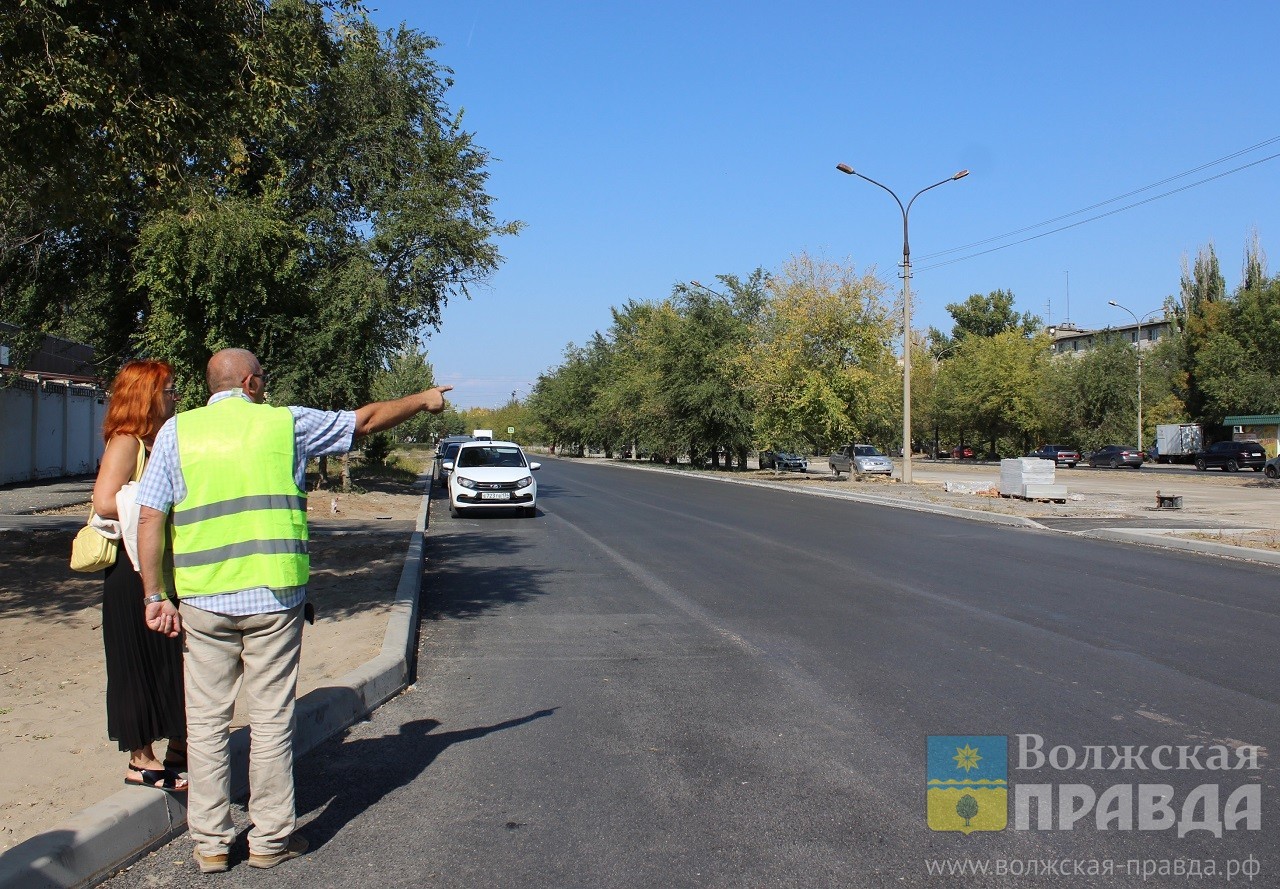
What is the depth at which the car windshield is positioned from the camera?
72.3 feet

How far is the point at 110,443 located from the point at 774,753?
11.2 ft

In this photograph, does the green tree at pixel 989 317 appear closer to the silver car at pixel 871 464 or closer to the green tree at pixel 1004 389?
the green tree at pixel 1004 389

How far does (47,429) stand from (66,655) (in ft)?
74.8

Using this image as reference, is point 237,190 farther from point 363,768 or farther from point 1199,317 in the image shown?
point 1199,317

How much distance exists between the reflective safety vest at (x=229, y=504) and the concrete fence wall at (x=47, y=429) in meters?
21.7

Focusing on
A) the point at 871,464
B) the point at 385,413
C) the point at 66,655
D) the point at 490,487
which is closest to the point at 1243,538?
the point at 490,487

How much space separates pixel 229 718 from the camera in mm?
3908

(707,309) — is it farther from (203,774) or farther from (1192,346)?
(203,774)

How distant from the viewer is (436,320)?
27281 mm

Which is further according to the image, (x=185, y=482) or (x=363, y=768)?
(x=363, y=768)

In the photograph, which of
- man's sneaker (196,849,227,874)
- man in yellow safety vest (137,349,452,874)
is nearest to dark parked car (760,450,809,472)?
man in yellow safety vest (137,349,452,874)

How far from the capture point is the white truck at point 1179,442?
5859 centimetres

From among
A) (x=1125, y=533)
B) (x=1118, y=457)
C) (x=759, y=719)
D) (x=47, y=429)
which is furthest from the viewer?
(x=1118, y=457)

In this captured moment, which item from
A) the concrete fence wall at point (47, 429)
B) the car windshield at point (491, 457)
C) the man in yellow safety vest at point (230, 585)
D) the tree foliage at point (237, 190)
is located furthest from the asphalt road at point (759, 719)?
the concrete fence wall at point (47, 429)
